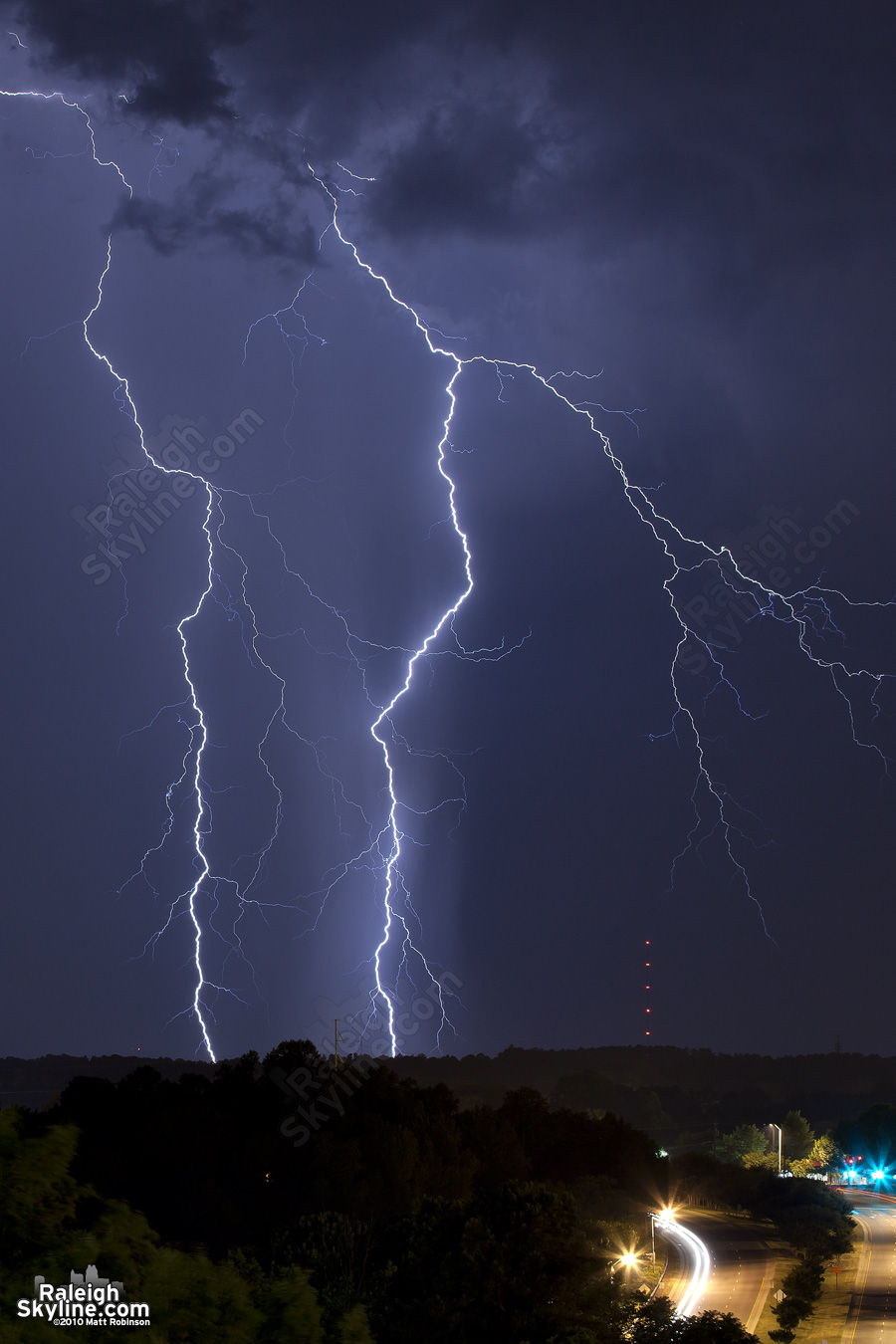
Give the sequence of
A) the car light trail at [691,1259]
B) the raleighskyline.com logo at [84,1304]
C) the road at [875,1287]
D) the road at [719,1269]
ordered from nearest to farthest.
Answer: the raleighskyline.com logo at [84,1304] → the road at [875,1287] → the car light trail at [691,1259] → the road at [719,1269]

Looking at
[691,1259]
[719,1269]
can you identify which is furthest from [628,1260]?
[691,1259]

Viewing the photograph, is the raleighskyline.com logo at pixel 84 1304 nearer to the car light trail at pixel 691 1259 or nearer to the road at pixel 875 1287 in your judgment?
the car light trail at pixel 691 1259

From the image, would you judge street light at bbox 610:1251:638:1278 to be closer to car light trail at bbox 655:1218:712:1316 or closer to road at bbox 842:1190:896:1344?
car light trail at bbox 655:1218:712:1316

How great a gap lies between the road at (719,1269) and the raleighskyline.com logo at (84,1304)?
18.2 meters

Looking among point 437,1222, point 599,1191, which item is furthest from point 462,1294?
point 599,1191

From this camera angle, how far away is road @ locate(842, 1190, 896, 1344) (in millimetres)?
22109

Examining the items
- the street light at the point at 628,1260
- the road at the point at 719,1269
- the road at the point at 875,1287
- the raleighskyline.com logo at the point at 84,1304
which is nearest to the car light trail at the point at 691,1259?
the road at the point at 719,1269

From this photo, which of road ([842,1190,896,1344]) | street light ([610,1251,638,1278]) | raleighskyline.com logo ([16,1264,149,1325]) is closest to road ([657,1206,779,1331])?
street light ([610,1251,638,1278])

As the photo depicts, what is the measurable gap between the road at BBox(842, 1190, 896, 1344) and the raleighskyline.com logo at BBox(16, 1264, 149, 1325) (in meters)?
20.5

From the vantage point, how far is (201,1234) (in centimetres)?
2058

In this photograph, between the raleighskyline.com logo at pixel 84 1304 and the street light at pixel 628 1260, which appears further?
the street light at pixel 628 1260

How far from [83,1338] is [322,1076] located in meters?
24.5

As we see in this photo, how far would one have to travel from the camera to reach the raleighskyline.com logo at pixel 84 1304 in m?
5.26

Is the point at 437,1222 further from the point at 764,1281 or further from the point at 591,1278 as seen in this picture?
the point at 764,1281
